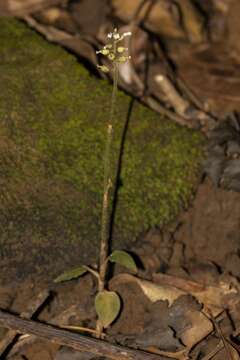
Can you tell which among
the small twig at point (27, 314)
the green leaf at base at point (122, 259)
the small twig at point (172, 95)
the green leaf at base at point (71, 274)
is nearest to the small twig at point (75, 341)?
the small twig at point (27, 314)

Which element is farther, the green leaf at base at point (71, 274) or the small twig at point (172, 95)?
the small twig at point (172, 95)

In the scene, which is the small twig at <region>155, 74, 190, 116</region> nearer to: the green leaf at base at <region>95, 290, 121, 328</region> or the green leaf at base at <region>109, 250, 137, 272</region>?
the green leaf at base at <region>109, 250, 137, 272</region>

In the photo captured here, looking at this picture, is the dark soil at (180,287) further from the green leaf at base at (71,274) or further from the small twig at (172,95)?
the small twig at (172,95)

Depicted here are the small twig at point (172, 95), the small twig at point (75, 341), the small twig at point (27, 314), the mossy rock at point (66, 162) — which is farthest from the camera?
the small twig at point (172, 95)

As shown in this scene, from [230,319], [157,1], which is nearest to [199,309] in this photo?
[230,319]

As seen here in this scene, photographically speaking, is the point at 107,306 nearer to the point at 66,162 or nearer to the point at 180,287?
the point at 180,287

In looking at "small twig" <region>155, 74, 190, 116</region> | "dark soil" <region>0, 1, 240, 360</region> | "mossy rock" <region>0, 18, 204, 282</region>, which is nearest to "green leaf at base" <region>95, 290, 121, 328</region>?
"dark soil" <region>0, 1, 240, 360</region>
